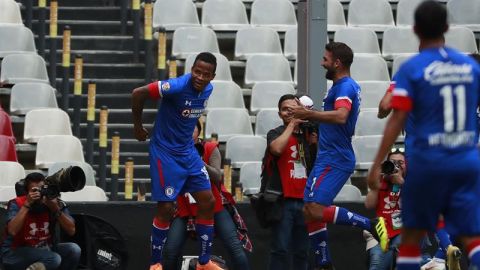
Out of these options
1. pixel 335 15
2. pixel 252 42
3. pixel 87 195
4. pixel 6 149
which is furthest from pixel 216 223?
pixel 335 15

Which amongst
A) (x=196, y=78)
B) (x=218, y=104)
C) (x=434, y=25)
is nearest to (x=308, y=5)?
(x=196, y=78)

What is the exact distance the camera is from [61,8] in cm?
2012

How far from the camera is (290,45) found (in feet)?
63.0

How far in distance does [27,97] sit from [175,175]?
15.1ft

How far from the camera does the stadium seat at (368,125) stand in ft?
58.9

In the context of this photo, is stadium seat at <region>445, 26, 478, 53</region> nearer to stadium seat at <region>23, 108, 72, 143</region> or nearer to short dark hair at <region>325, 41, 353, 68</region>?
stadium seat at <region>23, 108, 72, 143</region>

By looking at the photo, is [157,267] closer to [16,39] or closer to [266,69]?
[266,69]

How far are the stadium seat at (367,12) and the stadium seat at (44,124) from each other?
433 cm

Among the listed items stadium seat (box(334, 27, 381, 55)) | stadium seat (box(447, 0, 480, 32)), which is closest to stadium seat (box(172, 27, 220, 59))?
stadium seat (box(334, 27, 381, 55))

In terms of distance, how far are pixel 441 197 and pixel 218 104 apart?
857 centimetres

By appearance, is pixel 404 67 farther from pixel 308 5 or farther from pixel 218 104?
pixel 218 104

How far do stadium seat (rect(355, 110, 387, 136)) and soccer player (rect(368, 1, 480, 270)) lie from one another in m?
8.15

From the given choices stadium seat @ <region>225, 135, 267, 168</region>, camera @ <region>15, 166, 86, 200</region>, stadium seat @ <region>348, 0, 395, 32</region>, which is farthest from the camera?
stadium seat @ <region>348, 0, 395, 32</region>

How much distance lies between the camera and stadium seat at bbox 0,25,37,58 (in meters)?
18.4
